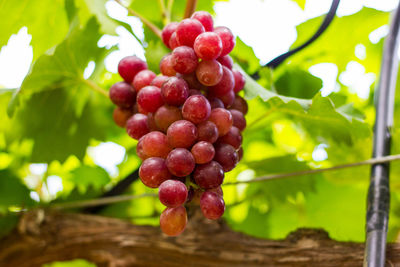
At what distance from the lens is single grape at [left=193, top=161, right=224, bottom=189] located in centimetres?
45

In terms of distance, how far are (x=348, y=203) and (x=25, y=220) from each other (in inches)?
27.1

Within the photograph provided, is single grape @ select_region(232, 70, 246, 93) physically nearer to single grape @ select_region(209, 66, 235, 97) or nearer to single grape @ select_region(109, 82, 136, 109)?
single grape @ select_region(209, 66, 235, 97)

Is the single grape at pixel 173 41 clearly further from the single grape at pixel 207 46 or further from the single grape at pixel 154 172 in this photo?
the single grape at pixel 154 172

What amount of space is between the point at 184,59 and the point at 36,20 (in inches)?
18.2

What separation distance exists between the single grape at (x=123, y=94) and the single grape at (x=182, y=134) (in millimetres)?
160

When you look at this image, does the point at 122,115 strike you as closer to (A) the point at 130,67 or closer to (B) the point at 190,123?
(A) the point at 130,67

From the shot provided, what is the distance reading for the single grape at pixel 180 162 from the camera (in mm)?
439

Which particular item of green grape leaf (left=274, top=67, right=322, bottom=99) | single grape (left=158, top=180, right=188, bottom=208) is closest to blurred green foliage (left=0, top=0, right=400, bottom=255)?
green grape leaf (left=274, top=67, right=322, bottom=99)

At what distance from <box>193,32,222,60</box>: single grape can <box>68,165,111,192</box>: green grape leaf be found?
0.64 meters

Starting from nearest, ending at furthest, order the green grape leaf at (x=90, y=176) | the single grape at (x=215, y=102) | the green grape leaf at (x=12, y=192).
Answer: the single grape at (x=215, y=102), the green grape leaf at (x=12, y=192), the green grape leaf at (x=90, y=176)

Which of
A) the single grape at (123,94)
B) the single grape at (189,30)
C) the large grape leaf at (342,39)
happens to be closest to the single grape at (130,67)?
the single grape at (123,94)

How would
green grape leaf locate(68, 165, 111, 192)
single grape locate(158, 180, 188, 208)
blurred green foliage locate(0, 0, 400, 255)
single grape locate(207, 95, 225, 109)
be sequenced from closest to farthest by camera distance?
single grape locate(158, 180, 188, 208) < single grape locate(207, 95, 225, 109) < blurred green foliage locate(0, 0, 400, 255) < green grape leaf locate(68, 165, 111, 192)

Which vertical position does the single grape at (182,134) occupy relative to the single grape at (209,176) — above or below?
above

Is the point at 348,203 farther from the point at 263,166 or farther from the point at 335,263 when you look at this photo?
the point at 335,263
